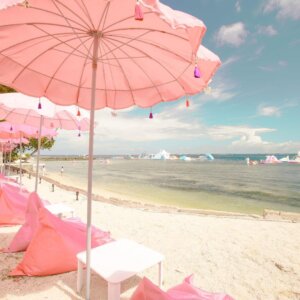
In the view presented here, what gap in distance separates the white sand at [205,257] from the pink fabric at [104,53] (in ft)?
9.15

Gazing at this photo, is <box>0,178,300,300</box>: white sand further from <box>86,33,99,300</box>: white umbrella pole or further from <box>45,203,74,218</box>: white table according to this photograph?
<box>45,203,74,218</box>: white table

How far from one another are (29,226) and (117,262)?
7.04ft

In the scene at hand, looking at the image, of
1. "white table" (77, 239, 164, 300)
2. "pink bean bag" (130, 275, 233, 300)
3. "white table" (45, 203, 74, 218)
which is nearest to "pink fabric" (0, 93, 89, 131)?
"white table" (45, 203, 74, 218)

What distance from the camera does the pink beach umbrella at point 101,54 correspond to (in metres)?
2.34

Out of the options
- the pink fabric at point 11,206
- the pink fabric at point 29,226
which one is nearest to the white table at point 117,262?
the pink fabric at point 29,226

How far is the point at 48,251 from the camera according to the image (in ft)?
12.5

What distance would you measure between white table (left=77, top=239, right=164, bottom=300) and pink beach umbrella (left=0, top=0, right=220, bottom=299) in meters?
0.28

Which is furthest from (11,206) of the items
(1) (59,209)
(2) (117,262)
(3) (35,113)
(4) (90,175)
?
(4) (90,175)

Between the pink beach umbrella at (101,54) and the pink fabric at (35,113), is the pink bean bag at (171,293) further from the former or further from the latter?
the pink fabric at (35,113)

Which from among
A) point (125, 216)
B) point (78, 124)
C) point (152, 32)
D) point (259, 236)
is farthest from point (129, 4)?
point (125, 216)

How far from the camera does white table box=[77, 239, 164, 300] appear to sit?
115 inches

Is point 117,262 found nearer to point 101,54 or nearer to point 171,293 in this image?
point 171,293

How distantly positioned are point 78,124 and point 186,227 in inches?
164

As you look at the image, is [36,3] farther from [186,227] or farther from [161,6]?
[186,227]
